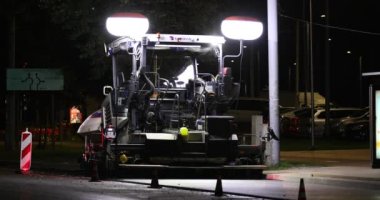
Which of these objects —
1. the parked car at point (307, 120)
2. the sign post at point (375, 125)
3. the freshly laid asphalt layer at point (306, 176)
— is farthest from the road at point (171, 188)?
the parked car at point (307, 120)

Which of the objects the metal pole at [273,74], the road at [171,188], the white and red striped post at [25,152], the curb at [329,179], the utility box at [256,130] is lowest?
the road at [171,188]

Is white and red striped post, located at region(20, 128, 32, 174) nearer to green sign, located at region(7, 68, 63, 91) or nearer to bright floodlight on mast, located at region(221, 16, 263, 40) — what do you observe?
green sign, located at region(7, 68, 63, 91)

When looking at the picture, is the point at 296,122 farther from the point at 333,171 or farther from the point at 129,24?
the point at 129,24

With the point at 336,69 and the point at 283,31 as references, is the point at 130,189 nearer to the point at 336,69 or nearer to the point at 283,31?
the point at 283,31

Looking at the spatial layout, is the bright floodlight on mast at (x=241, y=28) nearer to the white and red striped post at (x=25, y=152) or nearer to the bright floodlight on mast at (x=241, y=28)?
the bright floodlight on mast at (x=241, y=28)

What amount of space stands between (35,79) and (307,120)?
1774 cm

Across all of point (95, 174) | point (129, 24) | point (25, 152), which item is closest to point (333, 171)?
point (95, 174)

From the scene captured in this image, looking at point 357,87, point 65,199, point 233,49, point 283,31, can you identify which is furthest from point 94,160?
point 357,87

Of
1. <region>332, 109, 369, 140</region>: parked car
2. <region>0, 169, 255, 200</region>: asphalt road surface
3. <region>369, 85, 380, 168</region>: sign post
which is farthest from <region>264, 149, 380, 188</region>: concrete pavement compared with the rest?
<region>332, 109, 369, 140</region>: parked car

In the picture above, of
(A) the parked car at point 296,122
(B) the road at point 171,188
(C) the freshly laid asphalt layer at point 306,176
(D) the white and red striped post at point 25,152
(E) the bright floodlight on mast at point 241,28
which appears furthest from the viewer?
(A) the parked car at point 296,122

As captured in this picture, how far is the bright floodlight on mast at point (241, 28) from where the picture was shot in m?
17.5

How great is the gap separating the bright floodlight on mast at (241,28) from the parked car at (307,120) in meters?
23.3

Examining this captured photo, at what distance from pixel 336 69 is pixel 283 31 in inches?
1932

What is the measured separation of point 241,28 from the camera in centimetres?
1756
